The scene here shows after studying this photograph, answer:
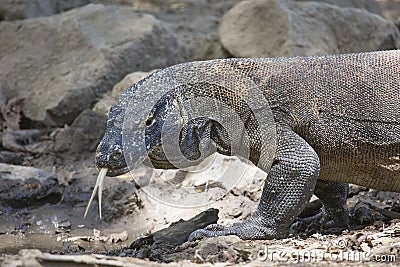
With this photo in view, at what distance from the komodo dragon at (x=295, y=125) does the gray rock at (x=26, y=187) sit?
2253 mm

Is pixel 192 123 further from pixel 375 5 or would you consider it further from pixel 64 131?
pixel 375 5

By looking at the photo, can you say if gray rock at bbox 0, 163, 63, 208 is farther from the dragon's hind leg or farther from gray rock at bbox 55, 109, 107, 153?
the dragon's hind leg

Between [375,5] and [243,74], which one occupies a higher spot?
[243,74]

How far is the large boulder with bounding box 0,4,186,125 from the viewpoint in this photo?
911cm

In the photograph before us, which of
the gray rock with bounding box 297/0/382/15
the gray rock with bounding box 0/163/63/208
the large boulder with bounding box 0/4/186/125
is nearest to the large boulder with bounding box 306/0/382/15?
the gray rock with bounding box 297/0/382/15

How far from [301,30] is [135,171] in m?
3.54

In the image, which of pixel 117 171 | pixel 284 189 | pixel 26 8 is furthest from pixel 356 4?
pixel 117 171

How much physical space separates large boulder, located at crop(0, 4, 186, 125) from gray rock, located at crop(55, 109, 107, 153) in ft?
2.19

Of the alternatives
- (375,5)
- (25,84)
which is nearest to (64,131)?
(25,84)

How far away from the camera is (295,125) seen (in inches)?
213

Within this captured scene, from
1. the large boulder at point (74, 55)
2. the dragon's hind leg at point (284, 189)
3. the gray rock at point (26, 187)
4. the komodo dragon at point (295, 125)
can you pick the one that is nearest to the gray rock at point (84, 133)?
the large boulder at point (74, 55)

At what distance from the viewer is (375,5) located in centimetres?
1234

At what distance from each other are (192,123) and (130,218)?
1991 mm

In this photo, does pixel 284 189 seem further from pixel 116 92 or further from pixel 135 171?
pixel 116 92
